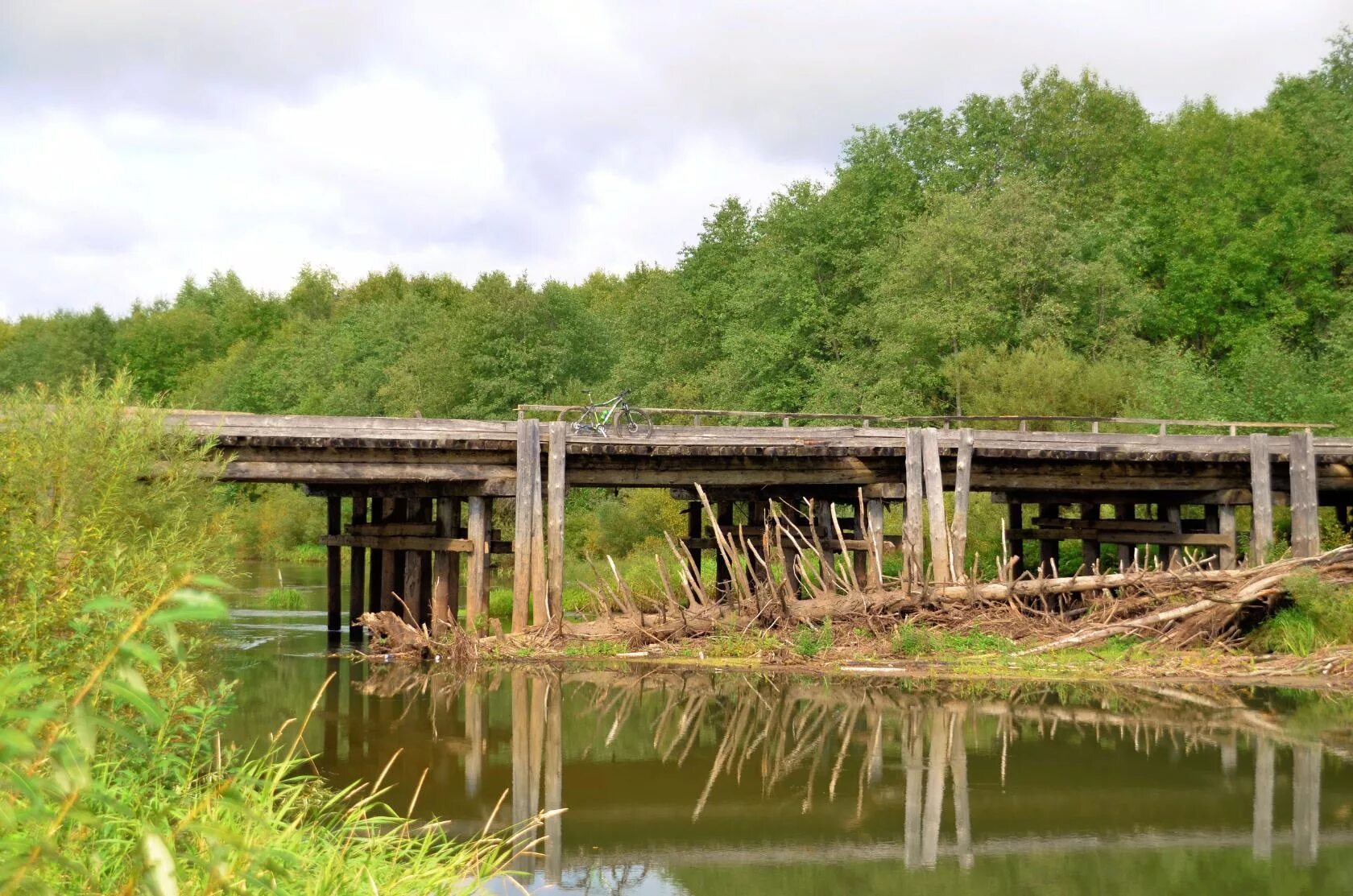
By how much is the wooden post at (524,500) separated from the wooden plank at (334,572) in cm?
454

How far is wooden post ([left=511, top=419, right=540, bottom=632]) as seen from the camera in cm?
1766

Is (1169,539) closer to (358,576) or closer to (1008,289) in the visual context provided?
(358,576)

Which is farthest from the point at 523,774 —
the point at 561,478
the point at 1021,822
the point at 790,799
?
the point at 561,478

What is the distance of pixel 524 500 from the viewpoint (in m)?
17.7

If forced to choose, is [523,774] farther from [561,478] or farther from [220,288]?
[220,288]

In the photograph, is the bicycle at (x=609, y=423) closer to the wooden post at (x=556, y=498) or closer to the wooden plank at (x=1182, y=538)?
the wooden post at (x=556, y=498)

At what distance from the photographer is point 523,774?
10875 mm

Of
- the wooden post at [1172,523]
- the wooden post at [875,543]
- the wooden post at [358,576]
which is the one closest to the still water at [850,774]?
the wooden post at [875,543]

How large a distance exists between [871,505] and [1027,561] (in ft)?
26.9

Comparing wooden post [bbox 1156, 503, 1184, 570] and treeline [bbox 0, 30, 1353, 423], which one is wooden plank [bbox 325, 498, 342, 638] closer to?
treeline [bbox 0, 30, 1353, 423]

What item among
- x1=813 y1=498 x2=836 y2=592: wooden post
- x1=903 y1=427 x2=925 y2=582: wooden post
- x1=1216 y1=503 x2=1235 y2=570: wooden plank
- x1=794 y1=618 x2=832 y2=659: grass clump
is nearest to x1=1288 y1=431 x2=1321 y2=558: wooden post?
x1=1216 y1=503 x2=1235 y2=570: wooden plank

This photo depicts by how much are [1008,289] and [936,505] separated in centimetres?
1828

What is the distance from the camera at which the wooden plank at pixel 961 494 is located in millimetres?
19031

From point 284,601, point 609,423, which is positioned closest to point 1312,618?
point 609,423
